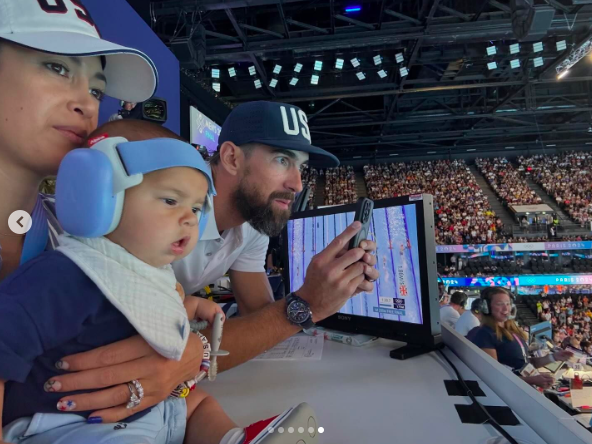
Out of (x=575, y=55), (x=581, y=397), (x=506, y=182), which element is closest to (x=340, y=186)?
(x=506, y=182)

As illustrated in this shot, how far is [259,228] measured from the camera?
1.38 metres

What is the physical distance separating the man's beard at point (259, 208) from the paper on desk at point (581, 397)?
9.79 ft

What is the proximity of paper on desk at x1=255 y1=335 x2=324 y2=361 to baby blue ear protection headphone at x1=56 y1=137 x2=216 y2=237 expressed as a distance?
31.1 inches

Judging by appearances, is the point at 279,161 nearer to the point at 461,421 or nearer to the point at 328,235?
the point at 328,235

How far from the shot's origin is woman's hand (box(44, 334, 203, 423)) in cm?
57

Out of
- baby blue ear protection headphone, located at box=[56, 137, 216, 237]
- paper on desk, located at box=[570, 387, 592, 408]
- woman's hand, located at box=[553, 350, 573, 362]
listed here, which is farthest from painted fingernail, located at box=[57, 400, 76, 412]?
woman's hand, located at box=[553, 350, 573, 362]

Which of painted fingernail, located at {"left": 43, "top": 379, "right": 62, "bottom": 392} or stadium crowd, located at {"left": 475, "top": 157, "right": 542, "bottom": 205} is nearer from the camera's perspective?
painted fingernail, located at {"left": 43, "top": 379, "right": 62, "bottom": 392}

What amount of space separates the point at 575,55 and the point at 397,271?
8.51 m

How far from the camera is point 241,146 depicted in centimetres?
132

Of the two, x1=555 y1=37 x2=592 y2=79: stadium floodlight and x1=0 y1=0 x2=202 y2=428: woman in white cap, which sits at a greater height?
x1=555 y1=37 x2=592 y2=79: stadium floodlight

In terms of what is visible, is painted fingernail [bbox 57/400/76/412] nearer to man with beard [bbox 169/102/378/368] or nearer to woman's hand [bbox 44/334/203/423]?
woman's hand [bbox 44/334/203/423]

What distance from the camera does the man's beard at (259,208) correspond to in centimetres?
131

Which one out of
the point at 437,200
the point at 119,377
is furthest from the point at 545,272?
the point at 119,377

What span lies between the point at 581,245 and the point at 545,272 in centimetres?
153
